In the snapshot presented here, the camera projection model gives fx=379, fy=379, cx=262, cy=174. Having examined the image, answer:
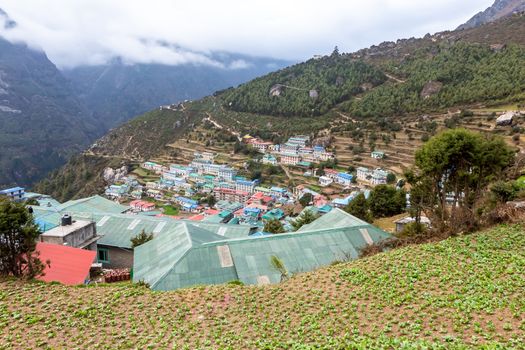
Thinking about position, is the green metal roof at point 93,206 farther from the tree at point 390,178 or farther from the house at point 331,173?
the house at point 331,173

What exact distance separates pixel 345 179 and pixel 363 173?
290 centimetres

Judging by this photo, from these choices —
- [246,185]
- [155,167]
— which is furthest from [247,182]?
[155,167]

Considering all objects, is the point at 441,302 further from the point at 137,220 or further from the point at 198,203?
the point at 198,203

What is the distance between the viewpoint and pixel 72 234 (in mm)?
21016

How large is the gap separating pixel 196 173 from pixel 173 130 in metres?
27.4

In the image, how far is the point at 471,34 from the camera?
104 m

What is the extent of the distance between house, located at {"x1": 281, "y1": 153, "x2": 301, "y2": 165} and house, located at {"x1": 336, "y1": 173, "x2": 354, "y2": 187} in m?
12.7

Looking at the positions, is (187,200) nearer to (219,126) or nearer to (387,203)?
(219,126)

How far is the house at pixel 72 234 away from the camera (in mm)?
20484

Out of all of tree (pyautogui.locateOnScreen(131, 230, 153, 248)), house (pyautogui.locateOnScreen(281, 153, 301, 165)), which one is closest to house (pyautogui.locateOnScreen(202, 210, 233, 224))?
tree (pyautogui.locateOnScreen(131, 230, 153, 248))

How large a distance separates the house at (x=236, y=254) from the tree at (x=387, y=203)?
52.6 feet

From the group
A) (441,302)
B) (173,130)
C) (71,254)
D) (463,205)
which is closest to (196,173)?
(173,130)

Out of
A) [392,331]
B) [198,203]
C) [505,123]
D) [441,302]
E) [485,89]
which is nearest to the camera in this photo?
[392,331]

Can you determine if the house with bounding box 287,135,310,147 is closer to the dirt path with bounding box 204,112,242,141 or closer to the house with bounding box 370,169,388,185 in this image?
the dirt path with bounding box 204,112,242,141
